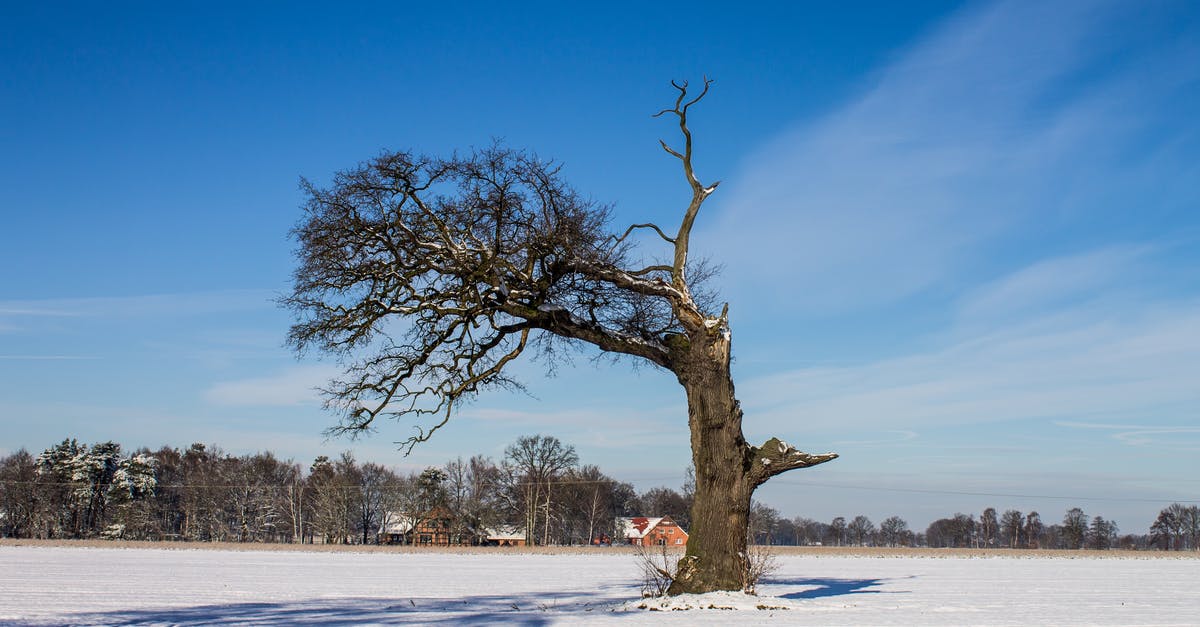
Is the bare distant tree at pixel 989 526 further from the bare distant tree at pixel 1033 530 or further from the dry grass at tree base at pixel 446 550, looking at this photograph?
the dry grass at tree base at pixel 446 550

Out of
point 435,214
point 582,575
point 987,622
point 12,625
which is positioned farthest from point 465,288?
point 582,575

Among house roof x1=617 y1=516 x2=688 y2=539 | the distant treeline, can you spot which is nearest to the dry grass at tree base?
the distant treeline

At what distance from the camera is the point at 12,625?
12.8 meters

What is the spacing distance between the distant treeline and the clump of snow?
76.2 meters

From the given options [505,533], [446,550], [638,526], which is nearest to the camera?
[446,550]

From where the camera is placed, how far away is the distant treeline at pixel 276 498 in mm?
97562

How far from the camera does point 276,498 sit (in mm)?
109875

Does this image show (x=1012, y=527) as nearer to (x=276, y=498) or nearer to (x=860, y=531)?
(x=860, y=531)

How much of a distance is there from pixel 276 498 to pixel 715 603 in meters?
104

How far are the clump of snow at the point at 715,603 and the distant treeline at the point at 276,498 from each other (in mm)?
76162

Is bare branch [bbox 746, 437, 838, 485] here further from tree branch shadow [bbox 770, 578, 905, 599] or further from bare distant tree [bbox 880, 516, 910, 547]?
bare distant tree [bbox 880, 516, 910, 547]

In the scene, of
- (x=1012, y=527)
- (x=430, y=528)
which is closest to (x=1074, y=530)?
(x=1012, y=527)

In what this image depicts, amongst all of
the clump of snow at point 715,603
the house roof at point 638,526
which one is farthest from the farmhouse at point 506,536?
the clump of snow at point 715,603

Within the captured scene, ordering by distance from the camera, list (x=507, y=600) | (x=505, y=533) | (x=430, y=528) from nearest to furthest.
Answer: (x=507, y=600), (x=430, y=528), (x=505, y=533)
